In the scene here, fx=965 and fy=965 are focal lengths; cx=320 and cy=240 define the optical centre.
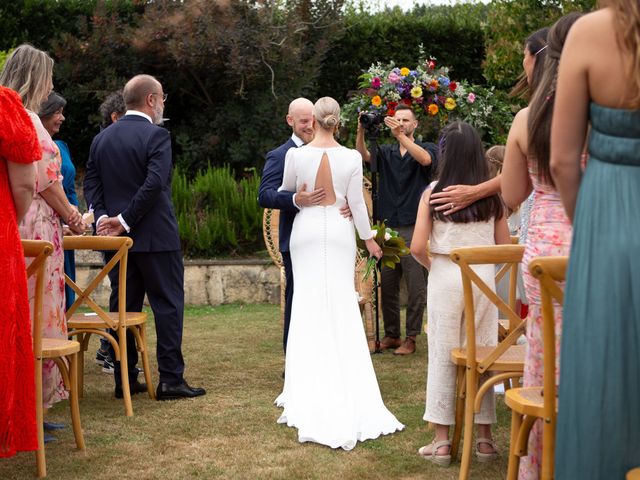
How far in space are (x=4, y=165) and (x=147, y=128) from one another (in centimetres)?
204

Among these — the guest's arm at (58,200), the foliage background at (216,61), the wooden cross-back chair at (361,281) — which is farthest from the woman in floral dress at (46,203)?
the foliage background at (216,61)

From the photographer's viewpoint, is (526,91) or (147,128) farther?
(147,128)

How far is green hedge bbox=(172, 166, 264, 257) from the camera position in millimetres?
11836

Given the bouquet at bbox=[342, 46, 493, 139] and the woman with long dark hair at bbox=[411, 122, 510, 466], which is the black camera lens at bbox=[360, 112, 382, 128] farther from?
the woman with long dark hair at bbox=[411, 122, 510, 466]

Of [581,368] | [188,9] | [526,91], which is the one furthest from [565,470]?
[188,9]

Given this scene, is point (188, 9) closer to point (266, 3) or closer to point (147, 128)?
point (266, 3)

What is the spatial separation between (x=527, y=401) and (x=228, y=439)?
2.40m

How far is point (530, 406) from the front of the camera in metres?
3.48

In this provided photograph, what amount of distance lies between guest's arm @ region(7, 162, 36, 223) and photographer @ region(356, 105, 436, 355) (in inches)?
164

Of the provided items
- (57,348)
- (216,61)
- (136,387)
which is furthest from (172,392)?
(216,61)

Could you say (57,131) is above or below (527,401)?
above

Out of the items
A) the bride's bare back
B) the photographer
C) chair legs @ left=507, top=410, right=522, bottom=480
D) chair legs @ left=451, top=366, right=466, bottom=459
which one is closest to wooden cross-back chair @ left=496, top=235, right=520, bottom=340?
chair legs @ left=451, top=366, right=466, bottom=459

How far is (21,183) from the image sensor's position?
14.9ft

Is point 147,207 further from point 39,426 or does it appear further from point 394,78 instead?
point 394,78
